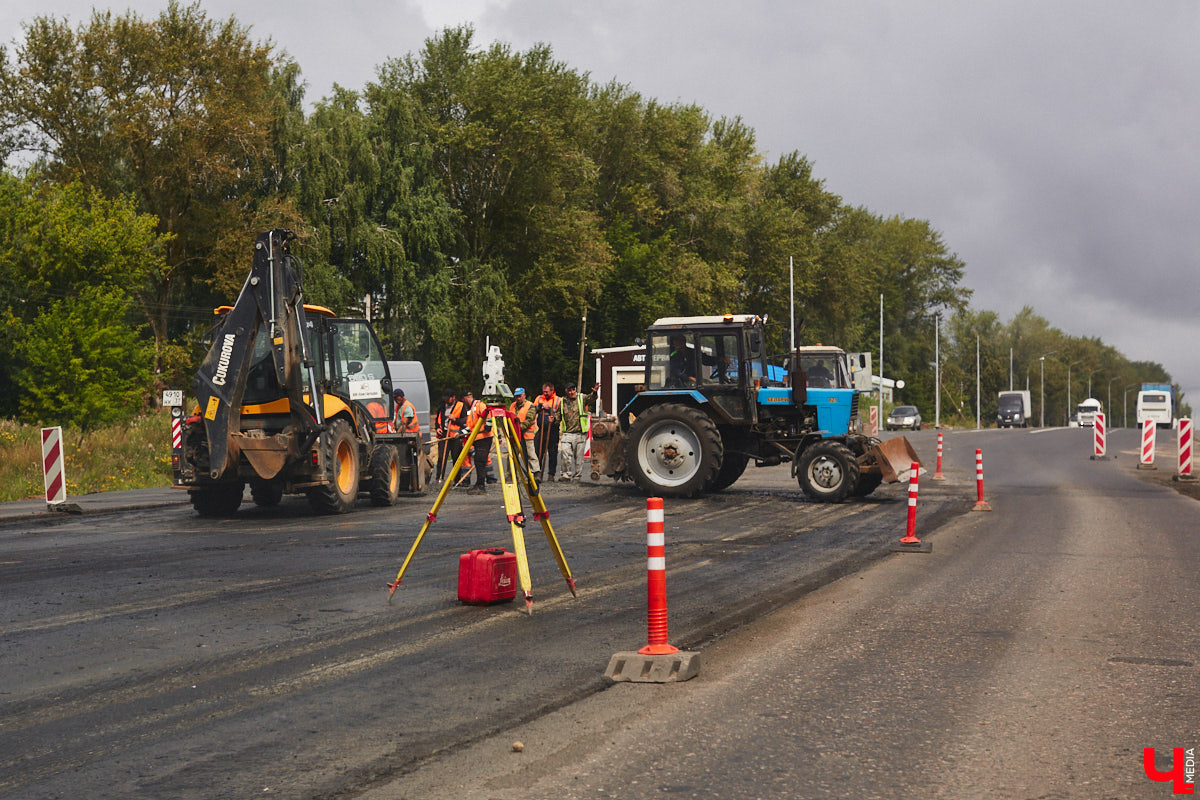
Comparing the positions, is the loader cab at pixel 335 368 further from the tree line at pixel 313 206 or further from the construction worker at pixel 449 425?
the tree line at pixel 313 206

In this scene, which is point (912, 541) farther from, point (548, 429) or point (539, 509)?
point (548, 429)

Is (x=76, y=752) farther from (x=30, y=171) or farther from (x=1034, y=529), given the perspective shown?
(x=30, y=171)

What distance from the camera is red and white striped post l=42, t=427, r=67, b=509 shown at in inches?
732

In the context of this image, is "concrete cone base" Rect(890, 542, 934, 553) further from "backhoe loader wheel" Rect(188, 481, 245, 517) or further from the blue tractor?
"backhoe loader wheel" Rect(188, 481, 245, 517)

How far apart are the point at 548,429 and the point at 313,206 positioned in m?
24.5

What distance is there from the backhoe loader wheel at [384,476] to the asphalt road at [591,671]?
4644mm

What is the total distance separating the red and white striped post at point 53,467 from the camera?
61.0 ft

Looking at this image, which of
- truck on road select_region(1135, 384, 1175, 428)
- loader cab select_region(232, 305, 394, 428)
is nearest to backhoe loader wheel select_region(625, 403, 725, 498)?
loader cab select_region(232, 305, 394, 428)

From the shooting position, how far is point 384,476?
19.1m

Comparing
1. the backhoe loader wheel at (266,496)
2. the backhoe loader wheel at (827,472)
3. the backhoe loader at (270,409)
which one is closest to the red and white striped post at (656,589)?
the backhoe loader at (270,409)

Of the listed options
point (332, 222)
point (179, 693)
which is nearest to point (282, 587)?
point (179, 693)

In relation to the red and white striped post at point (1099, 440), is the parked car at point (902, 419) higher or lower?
higher

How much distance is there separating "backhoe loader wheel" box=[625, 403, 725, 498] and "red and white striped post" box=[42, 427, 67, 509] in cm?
922

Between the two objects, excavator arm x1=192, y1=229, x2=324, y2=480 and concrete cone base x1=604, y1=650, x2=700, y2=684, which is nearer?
concrete cone base x1=604, y1=650, x2=700, y2=684
